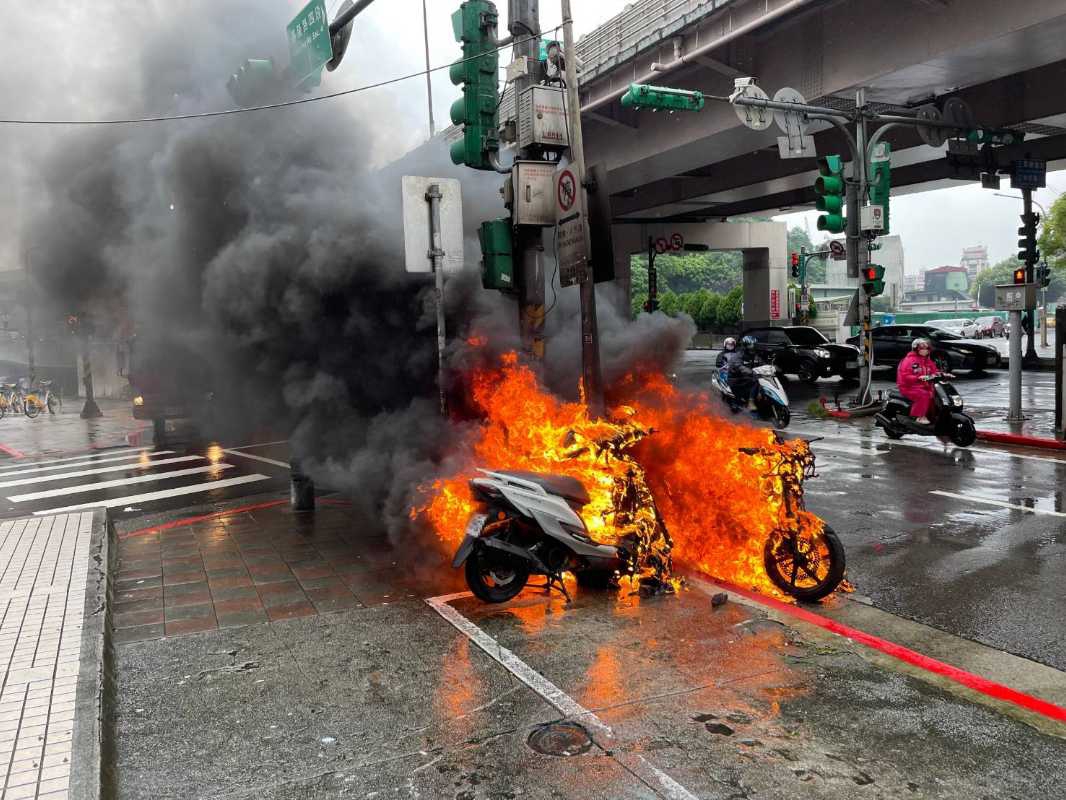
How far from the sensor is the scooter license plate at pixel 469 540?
5.60 m

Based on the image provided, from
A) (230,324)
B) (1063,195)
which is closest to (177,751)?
(230,324)

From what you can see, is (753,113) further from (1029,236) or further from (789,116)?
(1029,236)

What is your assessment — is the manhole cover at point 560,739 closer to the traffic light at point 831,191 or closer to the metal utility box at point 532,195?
the metal utility box at point 532,195

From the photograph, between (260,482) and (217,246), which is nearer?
(217,246)

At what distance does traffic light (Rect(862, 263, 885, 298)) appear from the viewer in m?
16.7

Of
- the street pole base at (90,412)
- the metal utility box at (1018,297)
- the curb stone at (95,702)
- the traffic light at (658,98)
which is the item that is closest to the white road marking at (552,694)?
the curb stone at (95,702)

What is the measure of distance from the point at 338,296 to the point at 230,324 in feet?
6.43

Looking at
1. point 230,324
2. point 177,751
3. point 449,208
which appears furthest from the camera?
point 230,324

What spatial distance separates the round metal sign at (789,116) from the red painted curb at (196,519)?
10.8m

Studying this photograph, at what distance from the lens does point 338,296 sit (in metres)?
8.83

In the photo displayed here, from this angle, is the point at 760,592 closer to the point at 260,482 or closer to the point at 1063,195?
the point at 260,482

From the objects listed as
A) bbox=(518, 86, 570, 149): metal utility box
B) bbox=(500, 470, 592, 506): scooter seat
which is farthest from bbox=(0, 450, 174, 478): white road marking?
bbox=(500, 470, 592, 506): scooter seat

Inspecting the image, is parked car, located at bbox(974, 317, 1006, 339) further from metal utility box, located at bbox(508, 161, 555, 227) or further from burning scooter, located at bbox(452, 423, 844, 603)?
burning scooter, located at bbox(452, 423, 844, 603)

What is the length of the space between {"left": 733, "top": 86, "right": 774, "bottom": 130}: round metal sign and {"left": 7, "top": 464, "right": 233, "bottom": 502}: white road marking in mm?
10493
